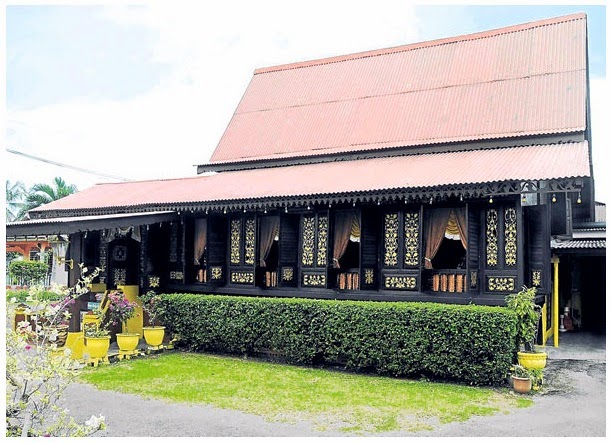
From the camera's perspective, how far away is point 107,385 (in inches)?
403

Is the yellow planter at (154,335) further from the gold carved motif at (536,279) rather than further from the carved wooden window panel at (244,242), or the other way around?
the gold carved motif at (536,279)

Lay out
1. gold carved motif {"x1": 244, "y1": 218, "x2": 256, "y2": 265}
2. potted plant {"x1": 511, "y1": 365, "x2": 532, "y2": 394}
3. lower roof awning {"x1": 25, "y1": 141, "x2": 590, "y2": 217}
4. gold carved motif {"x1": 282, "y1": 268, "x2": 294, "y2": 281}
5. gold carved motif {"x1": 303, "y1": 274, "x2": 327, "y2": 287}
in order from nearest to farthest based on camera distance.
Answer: potted plant {"x1": 511, "y1": 365, "x2": 532, "y2": 394}, lower roof awning {"x1": 25, "y1": 141, "x2": 590, "y2": 217}, gold carved motif {"x1": 303, "y1": 274, "x2": 327, "y2": 287}, gold carved motif {"x1": 282, "y1": 268, "x2": 294, "y2": 281}, gold carved motif {"x1": 244, "y1": 218, "x2": 256, "y2": 265}

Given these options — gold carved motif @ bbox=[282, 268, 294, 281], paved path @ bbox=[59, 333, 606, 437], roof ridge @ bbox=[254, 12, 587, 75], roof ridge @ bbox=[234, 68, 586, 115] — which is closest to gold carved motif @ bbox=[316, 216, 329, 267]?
gold carved motif @ bbox=[282, 268, 294, 281]

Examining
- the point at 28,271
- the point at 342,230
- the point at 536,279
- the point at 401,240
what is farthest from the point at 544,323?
the point at 28,271

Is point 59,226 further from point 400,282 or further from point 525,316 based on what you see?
point 525,316

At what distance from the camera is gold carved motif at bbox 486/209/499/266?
37.6 feet

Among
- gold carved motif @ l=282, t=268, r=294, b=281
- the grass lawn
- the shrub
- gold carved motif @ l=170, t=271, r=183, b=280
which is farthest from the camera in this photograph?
the shrub

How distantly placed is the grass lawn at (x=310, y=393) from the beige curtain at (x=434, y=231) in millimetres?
2644

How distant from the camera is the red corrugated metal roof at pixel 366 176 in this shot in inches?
448

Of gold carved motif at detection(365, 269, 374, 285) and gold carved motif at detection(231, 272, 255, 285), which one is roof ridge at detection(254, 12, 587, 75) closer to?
gold carved motif at detection(365, 269, 374, 285)

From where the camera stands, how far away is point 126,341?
12.4 metres

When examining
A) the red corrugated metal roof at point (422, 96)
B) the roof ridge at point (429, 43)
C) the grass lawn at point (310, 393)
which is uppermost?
the roof ridge at point (429, 43)

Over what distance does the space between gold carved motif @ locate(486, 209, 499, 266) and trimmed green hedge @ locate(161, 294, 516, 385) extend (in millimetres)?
1329

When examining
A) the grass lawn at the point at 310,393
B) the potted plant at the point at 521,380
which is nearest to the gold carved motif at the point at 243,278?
the grass lawn at the point at 310,393
